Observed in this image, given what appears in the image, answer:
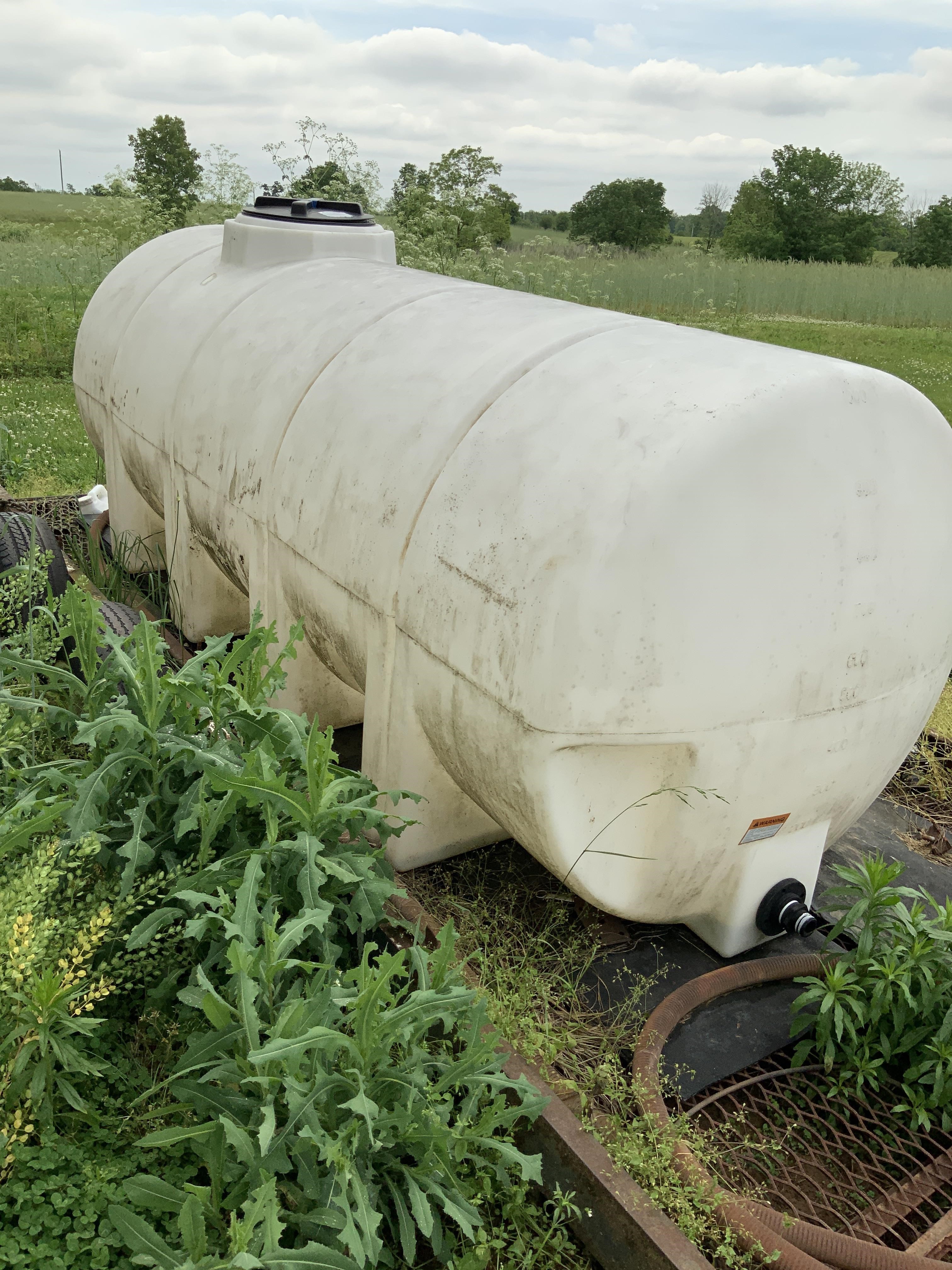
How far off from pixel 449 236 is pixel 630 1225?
14018mm

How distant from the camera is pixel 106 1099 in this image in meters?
2.29

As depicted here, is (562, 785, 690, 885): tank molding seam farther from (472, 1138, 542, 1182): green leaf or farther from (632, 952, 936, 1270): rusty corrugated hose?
(472, 1138, 542, 1182): green leaf

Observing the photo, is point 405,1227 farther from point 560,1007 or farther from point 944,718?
point 944,718

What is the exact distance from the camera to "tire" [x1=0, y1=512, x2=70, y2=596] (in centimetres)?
462

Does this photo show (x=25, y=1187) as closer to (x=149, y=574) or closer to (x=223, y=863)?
(x=223, y=863)

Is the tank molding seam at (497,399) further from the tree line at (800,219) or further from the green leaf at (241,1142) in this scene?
the tree line at (800,219)

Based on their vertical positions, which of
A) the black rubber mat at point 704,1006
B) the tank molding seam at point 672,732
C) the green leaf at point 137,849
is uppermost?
the tank molding seam at point 672,732

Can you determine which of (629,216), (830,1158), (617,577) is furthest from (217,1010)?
(629,216)

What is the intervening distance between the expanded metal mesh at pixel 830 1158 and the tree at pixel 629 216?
194 feet

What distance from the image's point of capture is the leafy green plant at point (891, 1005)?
2590 mm

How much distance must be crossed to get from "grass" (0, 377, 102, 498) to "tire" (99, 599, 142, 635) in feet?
8.29

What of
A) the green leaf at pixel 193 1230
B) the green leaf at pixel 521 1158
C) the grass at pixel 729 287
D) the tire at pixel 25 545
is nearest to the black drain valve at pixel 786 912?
the green leaf at pixel 521 1158

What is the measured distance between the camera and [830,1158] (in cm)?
252

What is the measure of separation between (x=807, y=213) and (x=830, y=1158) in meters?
57.0
